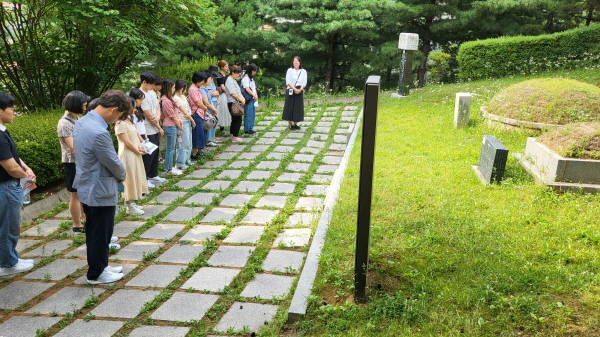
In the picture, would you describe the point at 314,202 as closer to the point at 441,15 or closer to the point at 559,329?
the point at 559,329

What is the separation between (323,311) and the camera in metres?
3.77

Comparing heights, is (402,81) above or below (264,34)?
below

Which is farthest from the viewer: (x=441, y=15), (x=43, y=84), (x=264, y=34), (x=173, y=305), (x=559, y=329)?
(x=441, y=15)

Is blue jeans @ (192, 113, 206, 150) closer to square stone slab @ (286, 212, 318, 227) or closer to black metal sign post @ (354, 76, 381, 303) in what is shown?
square stone slab @ (286, 212, 318, 227)

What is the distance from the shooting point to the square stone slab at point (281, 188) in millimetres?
7113

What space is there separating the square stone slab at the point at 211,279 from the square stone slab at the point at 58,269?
1.23 m

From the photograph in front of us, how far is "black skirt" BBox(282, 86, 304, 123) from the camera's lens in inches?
438

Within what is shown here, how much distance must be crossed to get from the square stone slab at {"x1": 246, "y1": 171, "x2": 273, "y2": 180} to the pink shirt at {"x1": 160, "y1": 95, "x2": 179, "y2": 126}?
1528 mm

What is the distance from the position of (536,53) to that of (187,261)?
14.7 meters

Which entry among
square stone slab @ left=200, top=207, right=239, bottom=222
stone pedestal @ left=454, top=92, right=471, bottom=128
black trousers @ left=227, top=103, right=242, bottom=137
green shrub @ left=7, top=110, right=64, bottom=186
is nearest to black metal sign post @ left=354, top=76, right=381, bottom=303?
square stone slab @ left=200, top=207, right=239, bottom=222

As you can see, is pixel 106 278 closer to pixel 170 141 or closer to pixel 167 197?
pixel 167 197

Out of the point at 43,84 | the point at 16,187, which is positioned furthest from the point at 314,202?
the point at 43,84

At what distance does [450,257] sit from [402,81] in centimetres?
1061

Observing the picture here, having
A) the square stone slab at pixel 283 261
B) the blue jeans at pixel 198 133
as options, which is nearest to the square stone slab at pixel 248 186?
the blue jeans at pixel 198 133
